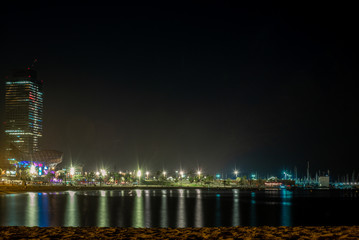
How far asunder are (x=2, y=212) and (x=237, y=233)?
32519 mm

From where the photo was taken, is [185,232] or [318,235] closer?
[318,235]

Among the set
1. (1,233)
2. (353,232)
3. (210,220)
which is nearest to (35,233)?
(1,233)

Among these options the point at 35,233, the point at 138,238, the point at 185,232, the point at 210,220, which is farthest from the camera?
the point at 210,220

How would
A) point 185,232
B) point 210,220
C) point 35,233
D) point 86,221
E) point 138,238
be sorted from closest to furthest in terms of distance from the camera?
point 138,238
point 35,233
point 185,232
point 86,221
point 210,220

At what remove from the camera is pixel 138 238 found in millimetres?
17203

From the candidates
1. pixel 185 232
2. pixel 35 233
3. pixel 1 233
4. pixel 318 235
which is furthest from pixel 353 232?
pixel 1 233

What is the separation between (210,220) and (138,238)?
23847mm

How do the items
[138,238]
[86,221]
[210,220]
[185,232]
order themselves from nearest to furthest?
[138,238]
[185,232]
[86,221]
[210,220]

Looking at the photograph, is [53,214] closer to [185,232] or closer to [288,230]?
[185,232]

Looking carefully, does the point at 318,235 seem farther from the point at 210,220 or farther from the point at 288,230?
the point at 210,220

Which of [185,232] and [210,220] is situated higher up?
[185,232]

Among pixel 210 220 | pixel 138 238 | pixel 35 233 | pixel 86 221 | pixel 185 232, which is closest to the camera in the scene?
pixel 138 238

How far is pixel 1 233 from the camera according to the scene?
1795cm

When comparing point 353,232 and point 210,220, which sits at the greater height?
point 353,232
